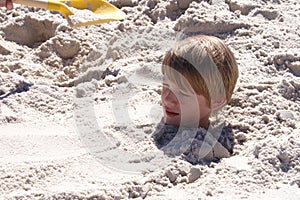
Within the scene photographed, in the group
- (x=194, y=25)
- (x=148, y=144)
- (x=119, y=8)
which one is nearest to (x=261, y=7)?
(x=194, y=25)

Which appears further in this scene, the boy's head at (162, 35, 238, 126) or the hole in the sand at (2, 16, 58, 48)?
the hole in the sand at (2, 16, 58, 48)

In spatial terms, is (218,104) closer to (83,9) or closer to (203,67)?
(203,67)

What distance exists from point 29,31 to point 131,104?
0.76 metres

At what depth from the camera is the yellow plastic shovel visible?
104 inches

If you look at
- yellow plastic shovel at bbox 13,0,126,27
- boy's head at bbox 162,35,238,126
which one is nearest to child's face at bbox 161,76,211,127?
boy's head at bbox 162,35,238,126

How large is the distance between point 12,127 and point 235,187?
81 centimetres

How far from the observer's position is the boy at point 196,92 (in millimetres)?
2025

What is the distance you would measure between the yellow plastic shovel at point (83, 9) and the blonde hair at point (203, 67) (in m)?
0.69

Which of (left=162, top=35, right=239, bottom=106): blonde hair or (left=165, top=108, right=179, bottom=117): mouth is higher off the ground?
(left=162, top=35, right=239, bottom=106): blonde hair

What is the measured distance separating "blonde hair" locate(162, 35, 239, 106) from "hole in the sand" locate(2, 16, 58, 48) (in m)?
0.87

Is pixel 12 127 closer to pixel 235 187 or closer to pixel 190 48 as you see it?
pixel 190 48

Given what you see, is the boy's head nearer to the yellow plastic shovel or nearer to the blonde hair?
the blonde hair

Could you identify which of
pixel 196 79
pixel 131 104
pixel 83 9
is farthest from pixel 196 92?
pixel 83 9

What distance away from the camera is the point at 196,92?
2.06 meters
